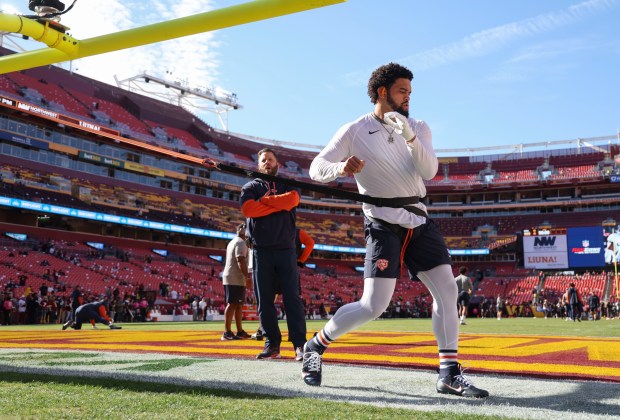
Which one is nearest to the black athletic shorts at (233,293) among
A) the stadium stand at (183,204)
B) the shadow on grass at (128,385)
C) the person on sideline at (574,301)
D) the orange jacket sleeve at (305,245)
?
the orange jacket sleeve at (305,245)

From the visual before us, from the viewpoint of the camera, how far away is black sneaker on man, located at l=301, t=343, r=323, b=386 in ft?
11.8

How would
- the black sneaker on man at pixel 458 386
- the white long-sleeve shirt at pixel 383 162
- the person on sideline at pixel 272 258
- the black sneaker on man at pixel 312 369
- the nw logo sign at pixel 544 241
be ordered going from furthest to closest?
the nw logo sign at pixel 544 241
the person on sideline at pixel 272 258
the white long-sleeve shirt at pixel 383 162
the black sneaker on man at pixel 312 369
the black sneaker on man at pixel 458 386

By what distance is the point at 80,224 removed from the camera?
40406 mm

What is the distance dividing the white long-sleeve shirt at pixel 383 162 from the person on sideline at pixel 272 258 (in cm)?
122

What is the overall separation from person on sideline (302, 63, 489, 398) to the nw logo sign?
4466 cm

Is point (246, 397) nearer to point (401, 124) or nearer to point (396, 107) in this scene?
point (401, 124)

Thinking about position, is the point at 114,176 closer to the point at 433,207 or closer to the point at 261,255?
the point at 433,207

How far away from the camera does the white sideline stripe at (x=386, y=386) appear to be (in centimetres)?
287

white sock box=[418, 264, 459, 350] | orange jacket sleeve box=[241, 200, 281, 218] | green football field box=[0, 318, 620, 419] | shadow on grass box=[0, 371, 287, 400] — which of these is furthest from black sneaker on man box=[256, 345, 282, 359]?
white sock box=[418, 264, 459, 350]

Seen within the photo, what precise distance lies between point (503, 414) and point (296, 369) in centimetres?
207

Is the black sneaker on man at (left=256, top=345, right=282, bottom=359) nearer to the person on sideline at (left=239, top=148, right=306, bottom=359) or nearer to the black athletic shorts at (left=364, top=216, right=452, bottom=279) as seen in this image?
the person on sideline at (left=239, top=148, right=306, bottom=359)

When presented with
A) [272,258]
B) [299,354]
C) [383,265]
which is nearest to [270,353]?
[299,354]

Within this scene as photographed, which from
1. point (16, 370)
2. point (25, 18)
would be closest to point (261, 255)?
point (16, 370)

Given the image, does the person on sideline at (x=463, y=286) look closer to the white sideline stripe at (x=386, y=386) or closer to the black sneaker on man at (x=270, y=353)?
the black sneaker on man at (x=270, y=353)
